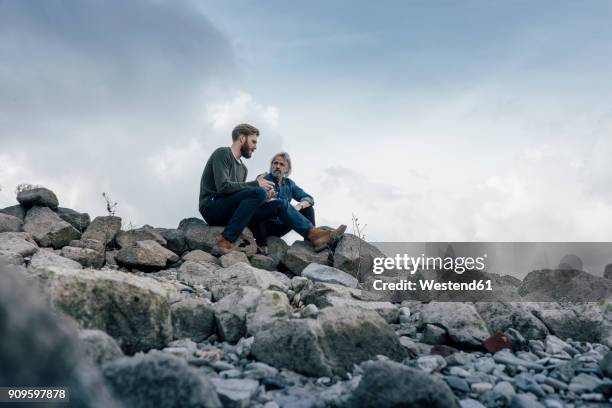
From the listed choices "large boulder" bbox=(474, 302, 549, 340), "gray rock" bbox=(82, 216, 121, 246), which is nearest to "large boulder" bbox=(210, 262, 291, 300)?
"large boulder" bbox=(474, 302, 549, 340)

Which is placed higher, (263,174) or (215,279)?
(263,174)

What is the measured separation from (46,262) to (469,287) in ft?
19.3

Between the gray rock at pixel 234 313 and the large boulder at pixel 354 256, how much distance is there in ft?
14.1

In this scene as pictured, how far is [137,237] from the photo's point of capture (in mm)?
9500

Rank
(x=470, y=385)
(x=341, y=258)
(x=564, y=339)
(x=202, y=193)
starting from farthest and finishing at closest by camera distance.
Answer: (x=202, y=193) < (x=341, y=258) < (x=564, y=339) < (x=470, y=385)

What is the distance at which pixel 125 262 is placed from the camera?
8172 mm

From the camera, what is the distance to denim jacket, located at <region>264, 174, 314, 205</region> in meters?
10.4

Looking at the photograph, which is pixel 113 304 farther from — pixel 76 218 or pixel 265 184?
pixel 76 218

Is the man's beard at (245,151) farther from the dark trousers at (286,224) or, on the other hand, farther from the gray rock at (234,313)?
the gray rock at (234,313)

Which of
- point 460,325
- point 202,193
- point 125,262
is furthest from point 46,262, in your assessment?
point 460,325

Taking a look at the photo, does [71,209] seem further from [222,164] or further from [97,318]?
[97,318]

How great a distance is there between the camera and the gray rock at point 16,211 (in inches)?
380

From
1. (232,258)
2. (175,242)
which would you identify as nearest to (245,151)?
(175,242)

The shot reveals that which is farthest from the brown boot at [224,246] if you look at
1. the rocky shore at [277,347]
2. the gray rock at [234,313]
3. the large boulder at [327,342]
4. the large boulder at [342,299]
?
the large boulder at [327,342]
